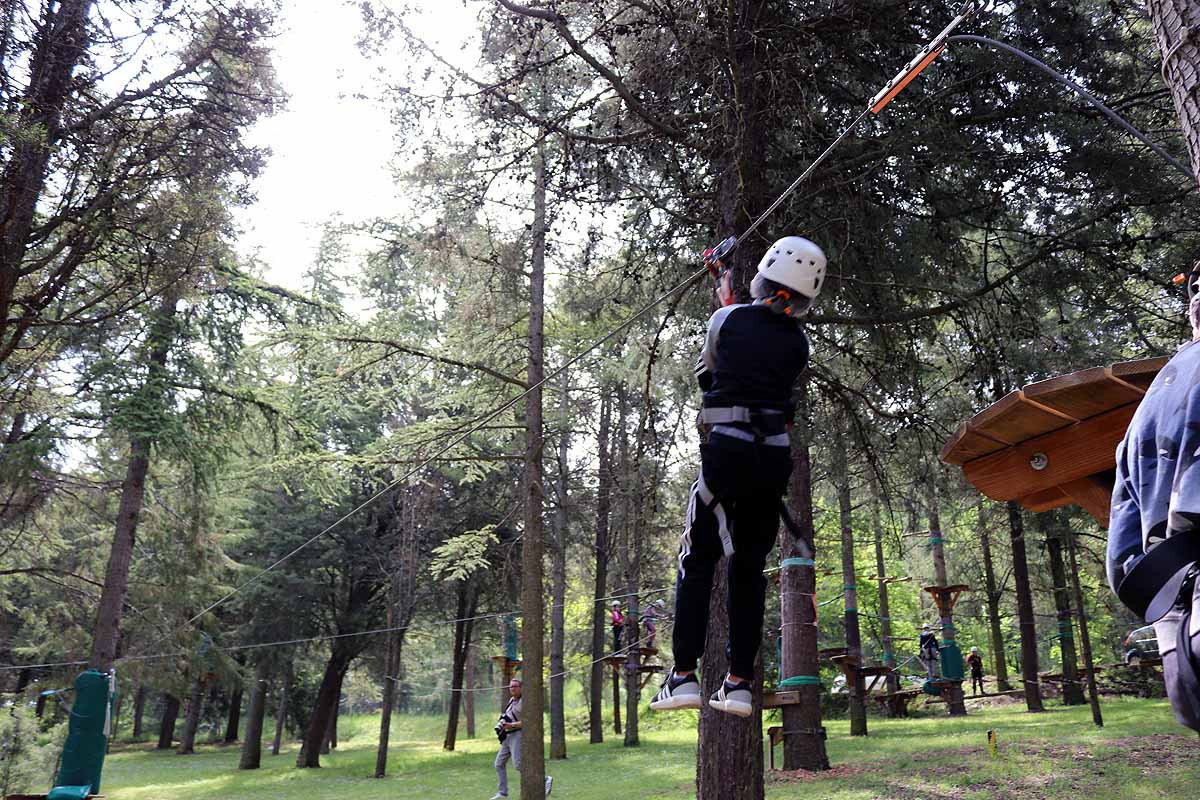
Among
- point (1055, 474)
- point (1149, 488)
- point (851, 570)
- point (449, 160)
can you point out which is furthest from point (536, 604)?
point (1149, 488)

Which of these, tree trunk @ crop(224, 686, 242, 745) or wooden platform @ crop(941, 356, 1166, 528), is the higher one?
wooden platform @ crop(941, 356, 1166, 528)

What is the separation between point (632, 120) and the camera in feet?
29.4

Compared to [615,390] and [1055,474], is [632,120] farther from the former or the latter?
[615,390]

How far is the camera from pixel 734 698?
408 cm

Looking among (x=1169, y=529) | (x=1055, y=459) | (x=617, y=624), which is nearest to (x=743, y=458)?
(x=1055, y=459)

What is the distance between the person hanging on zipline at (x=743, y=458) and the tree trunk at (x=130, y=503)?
14086 millimetres

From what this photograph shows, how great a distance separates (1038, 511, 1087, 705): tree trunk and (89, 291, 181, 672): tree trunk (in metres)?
16.8

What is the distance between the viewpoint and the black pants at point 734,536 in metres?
3.93

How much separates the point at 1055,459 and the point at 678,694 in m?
1.89

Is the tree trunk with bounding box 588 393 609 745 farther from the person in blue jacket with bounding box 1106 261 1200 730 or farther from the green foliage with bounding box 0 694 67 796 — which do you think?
the person in blue jacket with bounding box 1106 261 1200 730

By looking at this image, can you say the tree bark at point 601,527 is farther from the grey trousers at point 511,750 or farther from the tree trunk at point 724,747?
the tree trunk at point 724,747

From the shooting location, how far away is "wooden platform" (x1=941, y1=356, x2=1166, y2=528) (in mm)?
3457

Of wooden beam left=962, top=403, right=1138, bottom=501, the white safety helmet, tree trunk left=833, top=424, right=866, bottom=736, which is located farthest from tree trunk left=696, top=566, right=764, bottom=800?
tree trunk left=833, top=424, right=866, bottom=736

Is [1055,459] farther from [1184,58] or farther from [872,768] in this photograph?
[872,768]
